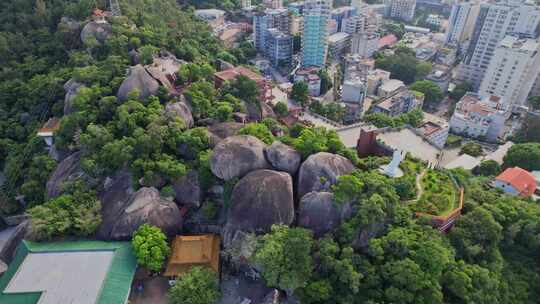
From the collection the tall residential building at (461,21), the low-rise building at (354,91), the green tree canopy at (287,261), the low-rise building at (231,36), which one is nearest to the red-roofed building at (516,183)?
the green tree canopy at (287,261)

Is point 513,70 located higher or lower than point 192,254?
higher

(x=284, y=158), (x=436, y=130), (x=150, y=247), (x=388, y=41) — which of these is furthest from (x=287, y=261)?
(x=388, y=41)

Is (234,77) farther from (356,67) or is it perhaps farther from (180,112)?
(356,67)

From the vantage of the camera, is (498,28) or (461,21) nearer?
(498,28)

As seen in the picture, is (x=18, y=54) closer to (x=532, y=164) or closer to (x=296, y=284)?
(x=296, y=284)

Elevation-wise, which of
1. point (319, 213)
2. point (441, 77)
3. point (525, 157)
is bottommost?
point (525, 157)

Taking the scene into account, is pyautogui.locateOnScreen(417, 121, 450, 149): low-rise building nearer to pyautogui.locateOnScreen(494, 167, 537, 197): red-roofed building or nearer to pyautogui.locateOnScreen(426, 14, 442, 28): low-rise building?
pyautogui.locateOnScreen(494, 167, 537, 197): red-roofed building

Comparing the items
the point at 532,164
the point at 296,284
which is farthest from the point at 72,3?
the point at 532,164

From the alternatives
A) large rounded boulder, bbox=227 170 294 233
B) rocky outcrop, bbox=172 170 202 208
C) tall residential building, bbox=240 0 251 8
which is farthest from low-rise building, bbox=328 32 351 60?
large rounded boulder, bbox=227 170 294 233
